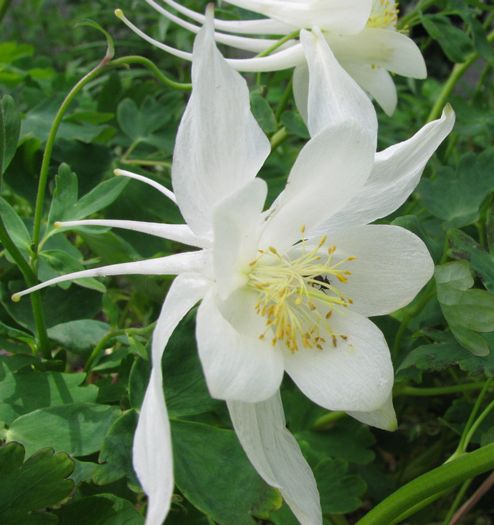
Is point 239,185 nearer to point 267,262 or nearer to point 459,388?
point 267,262

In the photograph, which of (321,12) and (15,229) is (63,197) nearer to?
(15,229)

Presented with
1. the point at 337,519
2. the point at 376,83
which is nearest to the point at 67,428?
the point at 337,519

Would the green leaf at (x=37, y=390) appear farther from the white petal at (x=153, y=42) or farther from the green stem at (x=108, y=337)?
the white petal at (x=153, y=42)

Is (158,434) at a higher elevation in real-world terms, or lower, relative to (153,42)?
lower

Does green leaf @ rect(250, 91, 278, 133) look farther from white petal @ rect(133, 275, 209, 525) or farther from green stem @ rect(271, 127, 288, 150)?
white petal @ rect(133, 275, 209, 525)

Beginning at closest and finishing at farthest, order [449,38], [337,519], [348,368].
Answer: [348,368] → [337,519] → [449,38]

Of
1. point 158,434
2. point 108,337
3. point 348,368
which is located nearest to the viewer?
point 158,434

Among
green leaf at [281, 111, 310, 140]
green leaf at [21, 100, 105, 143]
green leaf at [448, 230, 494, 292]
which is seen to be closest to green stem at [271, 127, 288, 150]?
green leaf at [281, 111, 310, 140]
